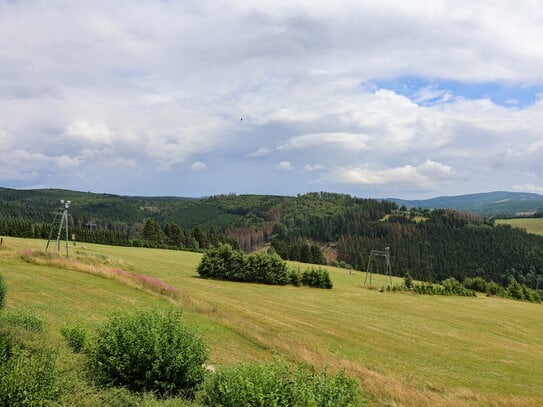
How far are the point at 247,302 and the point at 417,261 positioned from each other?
476 feet

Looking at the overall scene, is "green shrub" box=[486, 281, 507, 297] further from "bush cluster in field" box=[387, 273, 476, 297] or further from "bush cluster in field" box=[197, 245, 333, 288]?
"bush cluster in field" box=[197, 245, 333, 288]

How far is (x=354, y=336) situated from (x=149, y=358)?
25805 millimetres

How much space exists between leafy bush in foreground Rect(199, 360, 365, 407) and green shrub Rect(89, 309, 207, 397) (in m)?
1.94

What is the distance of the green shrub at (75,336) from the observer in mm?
13969

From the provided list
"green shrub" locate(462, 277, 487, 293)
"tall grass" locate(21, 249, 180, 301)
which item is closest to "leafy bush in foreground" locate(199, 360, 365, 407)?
"tall grass" locate(21, 249, 180, 301)

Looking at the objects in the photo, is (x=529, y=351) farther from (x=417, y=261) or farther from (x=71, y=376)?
(x=417, y=261)

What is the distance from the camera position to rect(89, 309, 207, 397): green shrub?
10.8 metres

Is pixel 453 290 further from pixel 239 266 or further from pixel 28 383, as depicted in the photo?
pixel 28 383

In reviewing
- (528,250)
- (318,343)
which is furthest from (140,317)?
(528,250)

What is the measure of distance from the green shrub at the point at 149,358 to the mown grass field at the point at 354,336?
284 cm

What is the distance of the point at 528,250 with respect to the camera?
173375mm

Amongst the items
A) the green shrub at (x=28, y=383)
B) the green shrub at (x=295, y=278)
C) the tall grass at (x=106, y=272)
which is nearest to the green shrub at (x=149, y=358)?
the green shrub at (x=28, y=383)

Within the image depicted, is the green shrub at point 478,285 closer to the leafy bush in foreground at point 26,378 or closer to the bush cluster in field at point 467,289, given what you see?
the bush cluster in field at point 467,289

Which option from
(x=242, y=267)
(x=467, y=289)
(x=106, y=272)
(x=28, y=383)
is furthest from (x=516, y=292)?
(x=28, y=383)
